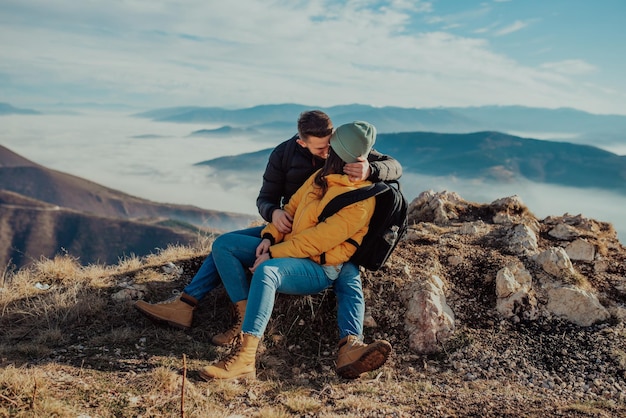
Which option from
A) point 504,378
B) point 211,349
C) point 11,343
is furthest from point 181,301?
point 504,378

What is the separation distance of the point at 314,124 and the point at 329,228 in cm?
104

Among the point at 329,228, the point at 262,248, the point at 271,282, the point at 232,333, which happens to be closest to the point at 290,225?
the point at 262,248

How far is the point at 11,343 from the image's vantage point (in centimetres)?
514

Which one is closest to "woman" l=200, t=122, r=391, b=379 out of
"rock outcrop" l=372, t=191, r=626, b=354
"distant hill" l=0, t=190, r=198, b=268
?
"rock outcrop" l=372, t=191, r=626, b=354

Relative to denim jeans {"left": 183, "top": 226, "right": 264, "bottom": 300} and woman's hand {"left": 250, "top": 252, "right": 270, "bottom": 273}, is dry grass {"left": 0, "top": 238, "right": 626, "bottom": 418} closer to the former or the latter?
denim jeans {"left": 183, "top": 226, "right": 264, "bottom": 300}

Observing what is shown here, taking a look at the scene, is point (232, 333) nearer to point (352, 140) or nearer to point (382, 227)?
point (382, 227)

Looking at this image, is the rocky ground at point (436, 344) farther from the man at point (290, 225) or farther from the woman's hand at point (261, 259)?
the woman's hand at point (261, 259)

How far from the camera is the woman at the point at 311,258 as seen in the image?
4383 mm

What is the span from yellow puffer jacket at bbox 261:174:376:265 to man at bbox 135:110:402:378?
20 centimetres

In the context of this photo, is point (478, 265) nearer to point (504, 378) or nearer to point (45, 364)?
point (504, 378)

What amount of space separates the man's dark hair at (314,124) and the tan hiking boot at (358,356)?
194cm

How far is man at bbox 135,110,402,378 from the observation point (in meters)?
4.55

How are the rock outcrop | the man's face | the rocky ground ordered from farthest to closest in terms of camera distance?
the rock outcrop < the man's face < the rocky ground

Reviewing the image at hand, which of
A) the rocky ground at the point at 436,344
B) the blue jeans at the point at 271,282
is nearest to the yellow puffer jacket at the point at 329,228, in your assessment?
the blue jeans at the point at 271,282
